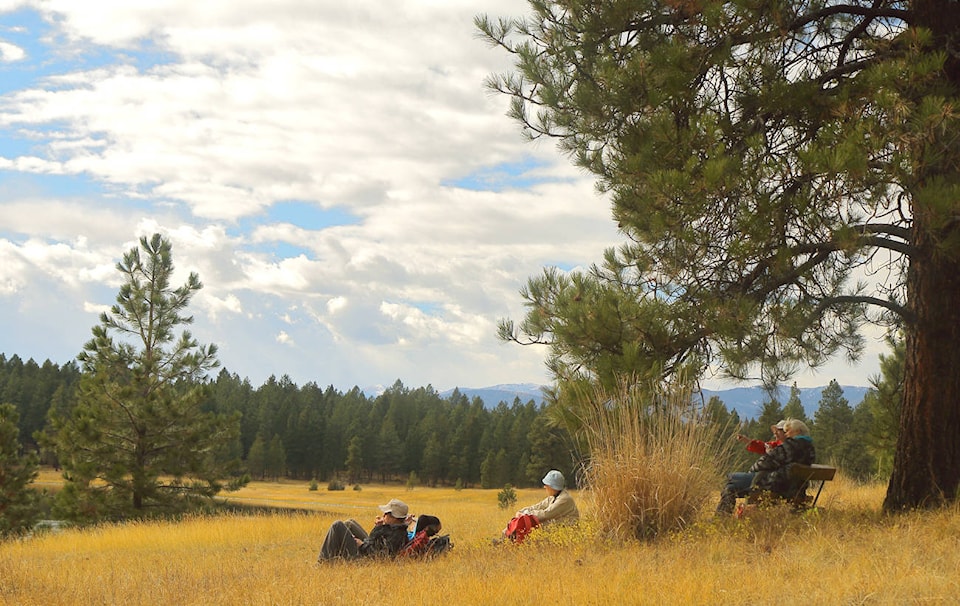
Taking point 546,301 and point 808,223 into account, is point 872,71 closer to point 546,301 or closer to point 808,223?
point 808,223

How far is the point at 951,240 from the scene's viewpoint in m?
7.12

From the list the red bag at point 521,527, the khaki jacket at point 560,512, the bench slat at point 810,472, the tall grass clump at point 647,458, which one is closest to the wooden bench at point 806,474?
the bench slat at point 810,472

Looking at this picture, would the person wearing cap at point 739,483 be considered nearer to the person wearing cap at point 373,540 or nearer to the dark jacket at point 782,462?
the dark jacket at point 782,462

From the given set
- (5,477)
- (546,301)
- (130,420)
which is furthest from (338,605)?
(5,477)

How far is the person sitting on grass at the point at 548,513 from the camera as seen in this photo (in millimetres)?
8362

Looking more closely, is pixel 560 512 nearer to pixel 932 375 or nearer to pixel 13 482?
pixel 932 375

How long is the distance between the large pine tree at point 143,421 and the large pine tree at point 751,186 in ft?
51.6

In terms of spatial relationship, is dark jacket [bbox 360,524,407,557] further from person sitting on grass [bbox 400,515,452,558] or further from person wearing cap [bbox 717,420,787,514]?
person wearing cap [bbox 717,420,787,514]

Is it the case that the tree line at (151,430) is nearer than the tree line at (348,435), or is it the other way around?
the tree line at (151,430)

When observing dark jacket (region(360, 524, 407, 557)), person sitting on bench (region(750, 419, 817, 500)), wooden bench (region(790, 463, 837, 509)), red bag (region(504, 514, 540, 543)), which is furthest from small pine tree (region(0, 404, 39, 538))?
wooden bench (region(790, 463, 837, 509))

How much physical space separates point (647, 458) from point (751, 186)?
270 centimetres

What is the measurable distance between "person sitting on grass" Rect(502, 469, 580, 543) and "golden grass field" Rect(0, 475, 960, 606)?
225 millimetres

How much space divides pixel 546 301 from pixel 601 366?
0.95m

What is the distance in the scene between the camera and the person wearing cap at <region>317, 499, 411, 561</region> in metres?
7.92
